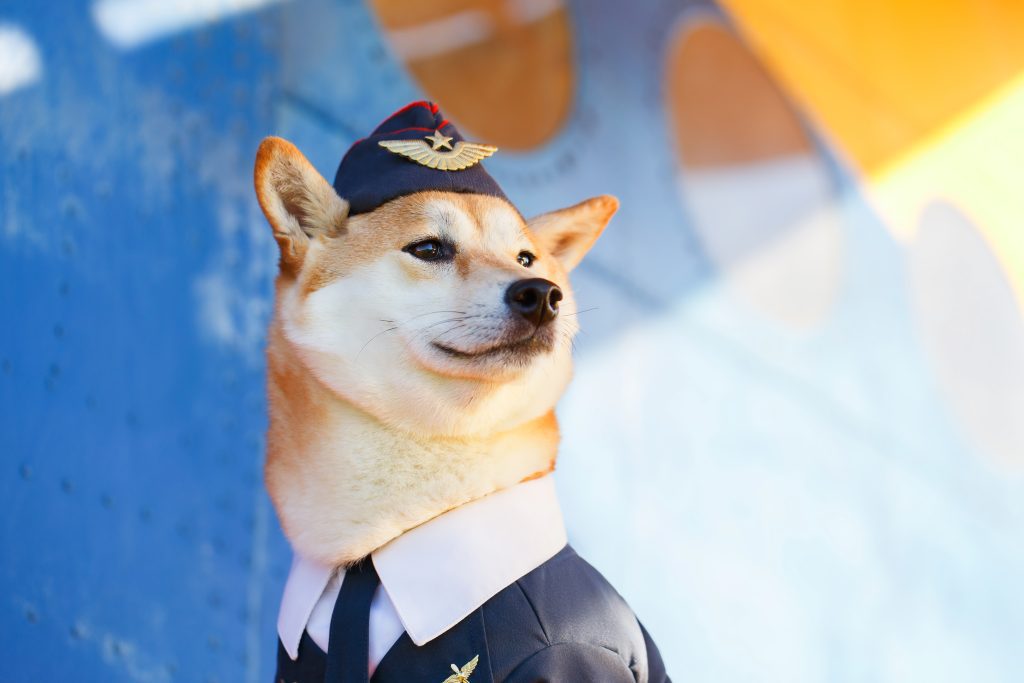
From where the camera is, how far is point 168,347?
1978 mm

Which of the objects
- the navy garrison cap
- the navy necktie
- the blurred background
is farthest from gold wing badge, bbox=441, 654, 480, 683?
the blurred background

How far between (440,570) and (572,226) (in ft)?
2.19

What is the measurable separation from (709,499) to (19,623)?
2322 millimetres

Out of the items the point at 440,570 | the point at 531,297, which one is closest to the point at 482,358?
the point at 531,297

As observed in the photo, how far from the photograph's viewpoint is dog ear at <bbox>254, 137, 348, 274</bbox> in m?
1.34

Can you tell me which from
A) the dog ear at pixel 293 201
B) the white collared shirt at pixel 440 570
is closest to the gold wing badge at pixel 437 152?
the dog ear at pixel 293 201

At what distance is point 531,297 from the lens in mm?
1283

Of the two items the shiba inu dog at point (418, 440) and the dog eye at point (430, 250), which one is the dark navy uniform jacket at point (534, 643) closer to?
the shiba inu dog at point (418, 440)

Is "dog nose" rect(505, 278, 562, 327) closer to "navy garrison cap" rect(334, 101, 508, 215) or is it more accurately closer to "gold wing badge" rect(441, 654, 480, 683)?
"navy garrison cap" rect(334, 101, 508, 215)

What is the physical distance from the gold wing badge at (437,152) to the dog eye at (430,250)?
133 millimetres

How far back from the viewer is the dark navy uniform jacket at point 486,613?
1.18 m

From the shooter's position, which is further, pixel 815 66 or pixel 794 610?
pixel 815 66

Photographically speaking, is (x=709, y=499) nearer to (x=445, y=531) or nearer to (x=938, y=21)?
(x=445, y=531)

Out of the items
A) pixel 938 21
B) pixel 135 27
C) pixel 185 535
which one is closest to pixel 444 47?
pixel 135 27
